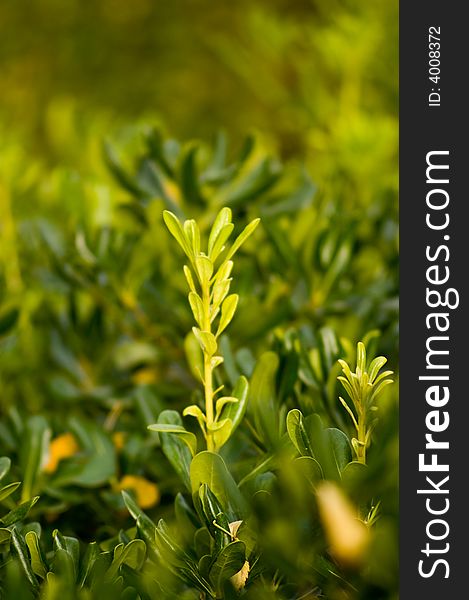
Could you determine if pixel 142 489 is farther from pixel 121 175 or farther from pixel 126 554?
pixel 121 175

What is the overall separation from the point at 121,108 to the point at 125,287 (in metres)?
2.05

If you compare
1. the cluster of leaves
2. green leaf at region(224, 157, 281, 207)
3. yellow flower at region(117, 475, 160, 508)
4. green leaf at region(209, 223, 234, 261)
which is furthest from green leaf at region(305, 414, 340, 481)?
green leaf at region(224, 157, 281, 207)

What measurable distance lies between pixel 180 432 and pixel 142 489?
174 millimetres

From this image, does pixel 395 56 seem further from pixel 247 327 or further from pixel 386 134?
pixel 247 327

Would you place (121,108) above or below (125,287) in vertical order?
above

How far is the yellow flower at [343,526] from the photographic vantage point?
41 centimetres

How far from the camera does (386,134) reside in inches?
38.7

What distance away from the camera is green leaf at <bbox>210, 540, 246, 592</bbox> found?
1.38ft

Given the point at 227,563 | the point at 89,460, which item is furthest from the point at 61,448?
the point at 227,563

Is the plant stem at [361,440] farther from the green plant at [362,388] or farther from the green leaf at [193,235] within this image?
the green leaf at [193,235]

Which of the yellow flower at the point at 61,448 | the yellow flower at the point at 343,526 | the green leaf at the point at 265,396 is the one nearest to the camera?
the yellow flower at the point at 343,526

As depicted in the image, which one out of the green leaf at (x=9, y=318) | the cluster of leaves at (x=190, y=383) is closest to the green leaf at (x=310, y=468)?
the cluster of leaves at (x=190, y=383)

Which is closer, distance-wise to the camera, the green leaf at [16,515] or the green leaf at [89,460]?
the green leaf at [16,515]

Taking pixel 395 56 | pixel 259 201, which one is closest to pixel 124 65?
pixel 395 56
